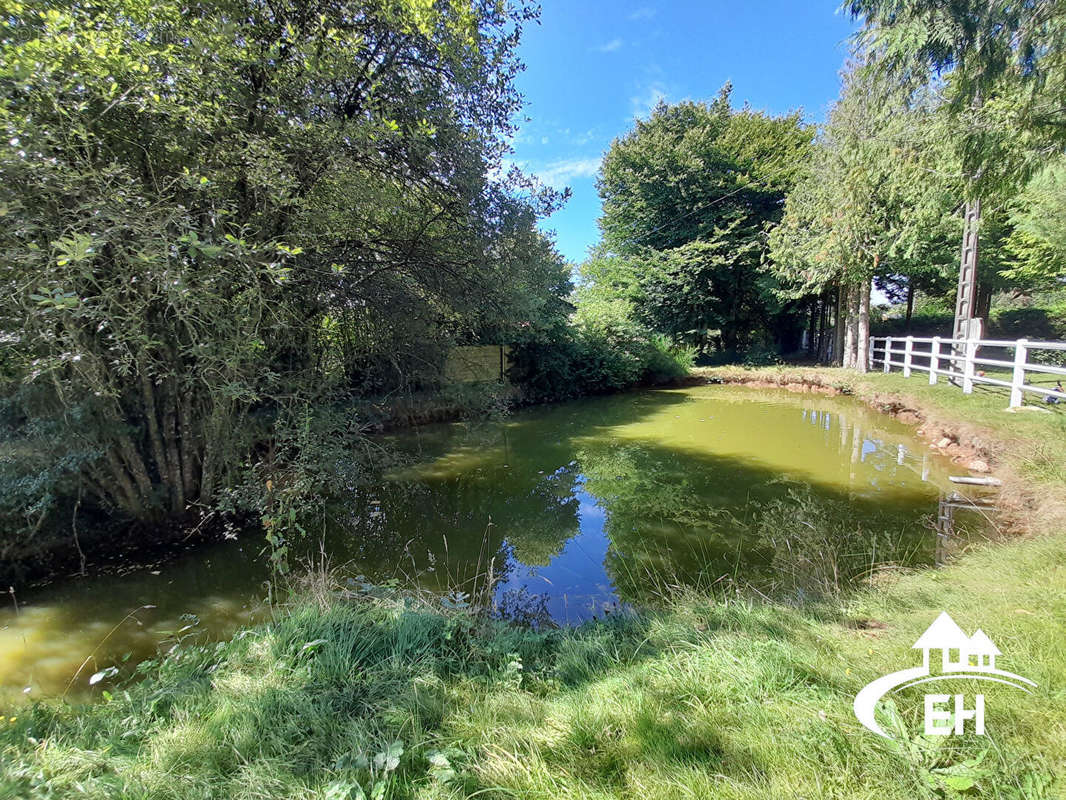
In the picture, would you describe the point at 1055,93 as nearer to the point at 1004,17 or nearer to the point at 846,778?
the point at 1004,17

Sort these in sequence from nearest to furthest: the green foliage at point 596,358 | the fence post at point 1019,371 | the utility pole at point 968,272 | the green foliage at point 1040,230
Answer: the fence post at point 1019,371, the utility pole at point 968,272, the green foliage at point 1040,230, the green foliage at point 596,358

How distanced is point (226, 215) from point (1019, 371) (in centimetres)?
944

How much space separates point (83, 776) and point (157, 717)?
0.35m

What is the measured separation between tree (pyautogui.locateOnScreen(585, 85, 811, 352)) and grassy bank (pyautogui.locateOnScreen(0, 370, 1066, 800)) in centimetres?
1608

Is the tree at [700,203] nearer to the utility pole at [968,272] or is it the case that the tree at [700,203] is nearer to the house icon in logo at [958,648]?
the utility pole at [968,272]

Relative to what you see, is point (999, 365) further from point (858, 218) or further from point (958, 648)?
point (958, 648)

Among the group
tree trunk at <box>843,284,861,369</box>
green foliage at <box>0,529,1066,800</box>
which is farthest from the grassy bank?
tree trunk at <box>843,284,861,369</box>

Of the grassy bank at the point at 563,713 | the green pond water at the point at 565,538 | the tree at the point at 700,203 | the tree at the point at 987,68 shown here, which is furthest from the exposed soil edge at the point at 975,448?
the tree at the point at 700,203

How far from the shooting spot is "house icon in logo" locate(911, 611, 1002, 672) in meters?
1.61

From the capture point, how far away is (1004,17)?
4.04m

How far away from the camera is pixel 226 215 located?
3.39 m

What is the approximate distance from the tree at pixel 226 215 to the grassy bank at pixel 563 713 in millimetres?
2053

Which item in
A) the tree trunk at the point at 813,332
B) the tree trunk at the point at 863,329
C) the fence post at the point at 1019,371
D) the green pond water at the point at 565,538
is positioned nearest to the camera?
the green pond water at the point at 565,538

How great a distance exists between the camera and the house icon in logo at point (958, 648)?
161cm
